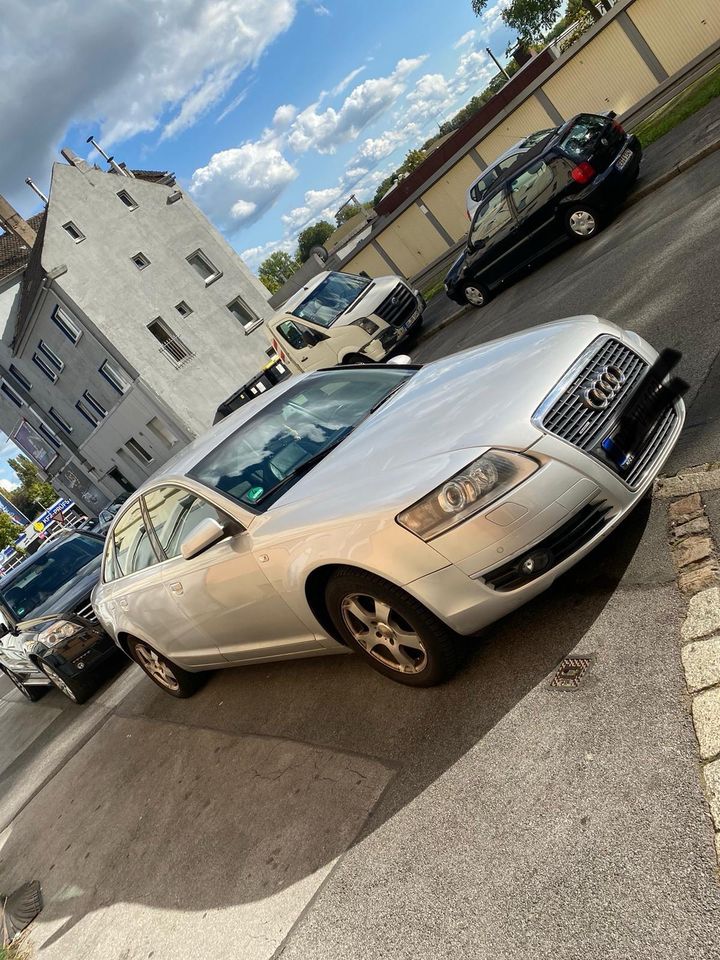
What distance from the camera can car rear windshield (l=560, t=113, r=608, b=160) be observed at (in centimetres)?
1138

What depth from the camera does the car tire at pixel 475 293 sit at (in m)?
14.0

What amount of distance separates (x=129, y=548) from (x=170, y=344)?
2935 cm

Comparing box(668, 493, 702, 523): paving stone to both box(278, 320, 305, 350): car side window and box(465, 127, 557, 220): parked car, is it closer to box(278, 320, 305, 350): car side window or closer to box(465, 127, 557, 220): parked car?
box(465, 127, 557, 220): parked car

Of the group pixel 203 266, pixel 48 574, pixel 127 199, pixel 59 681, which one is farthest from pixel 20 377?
pixel 59 681

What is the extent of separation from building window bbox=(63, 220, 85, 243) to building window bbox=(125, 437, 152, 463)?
905 centimetres

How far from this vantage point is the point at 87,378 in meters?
34.9

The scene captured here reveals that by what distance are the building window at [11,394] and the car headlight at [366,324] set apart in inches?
1287

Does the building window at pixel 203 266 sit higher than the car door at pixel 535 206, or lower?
higher

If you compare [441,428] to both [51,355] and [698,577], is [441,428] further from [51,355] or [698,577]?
[51,355]

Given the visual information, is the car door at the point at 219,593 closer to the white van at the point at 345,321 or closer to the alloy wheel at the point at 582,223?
the alloy wheel at the point at 582,223

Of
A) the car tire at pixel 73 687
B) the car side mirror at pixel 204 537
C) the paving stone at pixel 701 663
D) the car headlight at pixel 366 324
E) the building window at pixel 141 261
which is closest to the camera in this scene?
the paving stone at pixel 701 663

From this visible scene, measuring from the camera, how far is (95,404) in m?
36.4

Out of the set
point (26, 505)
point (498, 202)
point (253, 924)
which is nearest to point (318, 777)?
point (253, 924)

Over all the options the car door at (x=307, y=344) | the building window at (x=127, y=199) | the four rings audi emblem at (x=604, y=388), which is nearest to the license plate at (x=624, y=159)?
the car door at (x=307, y=344)
